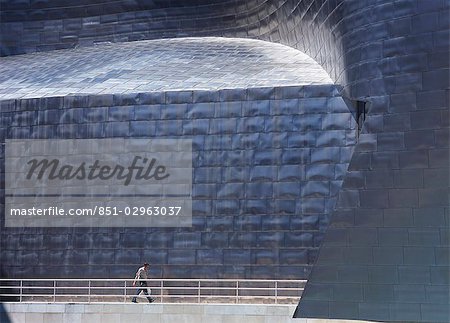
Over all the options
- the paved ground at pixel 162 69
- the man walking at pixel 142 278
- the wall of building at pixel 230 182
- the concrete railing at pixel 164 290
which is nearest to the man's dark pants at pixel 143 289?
the man walking at pixel 142 278

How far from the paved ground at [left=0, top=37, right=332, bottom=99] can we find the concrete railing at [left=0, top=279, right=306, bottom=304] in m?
4.67

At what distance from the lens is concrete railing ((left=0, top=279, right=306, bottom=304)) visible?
19.4 meters

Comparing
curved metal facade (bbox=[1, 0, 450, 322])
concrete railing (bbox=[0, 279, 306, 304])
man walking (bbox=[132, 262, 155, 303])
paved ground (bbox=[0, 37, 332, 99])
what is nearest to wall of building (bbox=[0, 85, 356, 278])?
concrete railing (bbox=[0, 279, 306, 304])

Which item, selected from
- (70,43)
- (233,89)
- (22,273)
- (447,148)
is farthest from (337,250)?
(70,43)

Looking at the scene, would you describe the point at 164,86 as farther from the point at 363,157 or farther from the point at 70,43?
the point at 70,43

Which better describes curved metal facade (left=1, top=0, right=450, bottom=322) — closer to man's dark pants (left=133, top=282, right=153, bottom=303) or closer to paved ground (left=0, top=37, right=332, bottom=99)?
paved ground (left=0, top=37, right=332, bottom=99)

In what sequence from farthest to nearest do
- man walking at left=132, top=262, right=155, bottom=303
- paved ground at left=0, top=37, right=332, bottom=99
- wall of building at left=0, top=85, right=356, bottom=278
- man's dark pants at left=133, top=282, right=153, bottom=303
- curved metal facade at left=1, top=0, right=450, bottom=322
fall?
paved ground at left=0, top=37, right=332, bottom=99 → wall of building at left=0, top=85, right=356, bottom=278 → man walking at left=132, top=262, right=155, bottom=303 → man's dark pants at left=133, top=282, right=153, bottom=303 → curved metal facade at left=1, top=0, right=450, bottom=322

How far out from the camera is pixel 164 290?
66.7 ft

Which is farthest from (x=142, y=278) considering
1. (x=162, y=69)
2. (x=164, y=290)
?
(x=162, y=69)

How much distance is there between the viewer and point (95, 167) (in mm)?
21219

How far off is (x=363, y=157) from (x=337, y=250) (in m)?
2.03

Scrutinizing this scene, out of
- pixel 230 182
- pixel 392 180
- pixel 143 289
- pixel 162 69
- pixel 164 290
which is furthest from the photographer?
pixel 162 69

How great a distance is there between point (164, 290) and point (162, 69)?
19.7 feet

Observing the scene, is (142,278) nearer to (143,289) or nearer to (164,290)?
(143,289)
